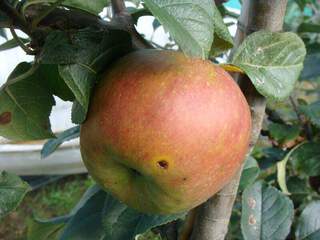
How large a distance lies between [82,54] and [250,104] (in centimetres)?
19

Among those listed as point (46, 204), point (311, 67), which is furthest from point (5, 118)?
point (46, 204)

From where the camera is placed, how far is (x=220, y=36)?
19.2 inches

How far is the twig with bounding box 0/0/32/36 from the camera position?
44 centimetres

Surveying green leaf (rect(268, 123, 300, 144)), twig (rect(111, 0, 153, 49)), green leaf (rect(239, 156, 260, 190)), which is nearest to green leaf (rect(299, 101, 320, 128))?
green leaf (rect(268, 123, 300, 144))

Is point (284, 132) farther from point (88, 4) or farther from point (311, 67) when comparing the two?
point (88, 4)

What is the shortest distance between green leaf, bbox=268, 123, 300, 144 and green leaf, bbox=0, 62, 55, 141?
0.48 metres

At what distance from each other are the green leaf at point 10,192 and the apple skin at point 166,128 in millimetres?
147

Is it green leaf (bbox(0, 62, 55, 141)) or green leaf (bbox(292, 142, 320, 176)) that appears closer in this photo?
green leaf (bbox(0, 62, 55, 141))

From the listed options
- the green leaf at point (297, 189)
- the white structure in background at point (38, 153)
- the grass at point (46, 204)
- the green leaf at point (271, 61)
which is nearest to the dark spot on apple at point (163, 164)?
the green leaf at point (271, 61)

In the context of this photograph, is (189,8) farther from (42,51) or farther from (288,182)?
(288,182)

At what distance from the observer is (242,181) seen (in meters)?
0.73

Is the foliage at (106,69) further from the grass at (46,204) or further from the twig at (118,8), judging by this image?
the grass at (46,204)

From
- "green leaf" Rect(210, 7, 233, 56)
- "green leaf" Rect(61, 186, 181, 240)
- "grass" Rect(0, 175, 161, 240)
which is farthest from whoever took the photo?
"grass" Rect(0, 175, 161, 240)

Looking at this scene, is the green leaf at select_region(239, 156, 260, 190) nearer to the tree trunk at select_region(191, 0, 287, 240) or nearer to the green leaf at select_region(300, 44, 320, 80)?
the tree trunk at select_region(191, 0, 287, 240)
